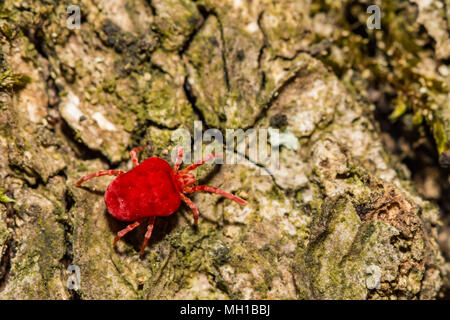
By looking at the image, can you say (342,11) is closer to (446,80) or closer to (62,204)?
(446,80)

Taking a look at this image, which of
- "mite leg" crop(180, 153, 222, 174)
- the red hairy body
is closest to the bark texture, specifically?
"mite leg" crop(180, 153, 222, 174)

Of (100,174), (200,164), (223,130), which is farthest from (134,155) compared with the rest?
(223,130)

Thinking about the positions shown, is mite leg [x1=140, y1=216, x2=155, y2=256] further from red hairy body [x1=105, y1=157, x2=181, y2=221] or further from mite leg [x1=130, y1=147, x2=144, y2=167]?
mite leg [x1=130, y1=147, x2=144, y2=167]

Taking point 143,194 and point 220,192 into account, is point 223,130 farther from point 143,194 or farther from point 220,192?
point 143,194

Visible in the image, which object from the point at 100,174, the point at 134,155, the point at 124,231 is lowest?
the point at 124,231

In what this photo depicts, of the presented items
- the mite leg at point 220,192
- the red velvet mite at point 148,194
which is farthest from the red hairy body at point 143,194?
the mite leg at point 220,192

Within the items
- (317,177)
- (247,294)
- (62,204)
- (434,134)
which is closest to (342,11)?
(434,134)
